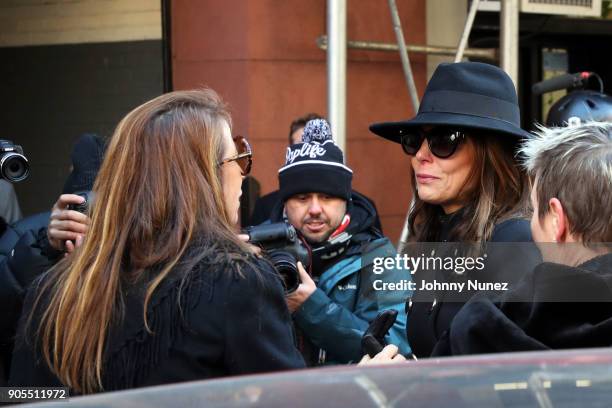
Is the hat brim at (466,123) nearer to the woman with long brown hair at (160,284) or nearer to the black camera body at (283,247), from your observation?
the black camera body at (283,247)

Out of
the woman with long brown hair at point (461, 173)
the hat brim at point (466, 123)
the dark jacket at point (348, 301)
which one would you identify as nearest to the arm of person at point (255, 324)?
the woman with long brown hair at point (461, 173)

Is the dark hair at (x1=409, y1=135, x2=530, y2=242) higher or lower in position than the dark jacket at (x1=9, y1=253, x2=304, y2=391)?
higher

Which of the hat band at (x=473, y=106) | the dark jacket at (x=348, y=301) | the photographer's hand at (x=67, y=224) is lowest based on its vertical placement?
the dark jacket at (x=348, y=301)

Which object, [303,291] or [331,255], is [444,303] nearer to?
[303,291]

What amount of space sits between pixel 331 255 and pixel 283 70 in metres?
3.02

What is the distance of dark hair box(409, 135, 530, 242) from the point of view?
2.66m

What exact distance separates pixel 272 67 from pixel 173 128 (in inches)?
167

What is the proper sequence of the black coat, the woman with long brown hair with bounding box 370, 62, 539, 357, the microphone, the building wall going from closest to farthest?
the woman with long brown hair with bounding box 370, 62, 539, 357 < the black coat < the microphone < the building wall

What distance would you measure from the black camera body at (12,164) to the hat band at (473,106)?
1235 millimetres

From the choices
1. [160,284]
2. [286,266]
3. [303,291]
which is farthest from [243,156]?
[303,291]

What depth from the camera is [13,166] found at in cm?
317

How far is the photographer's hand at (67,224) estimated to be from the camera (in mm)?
2754

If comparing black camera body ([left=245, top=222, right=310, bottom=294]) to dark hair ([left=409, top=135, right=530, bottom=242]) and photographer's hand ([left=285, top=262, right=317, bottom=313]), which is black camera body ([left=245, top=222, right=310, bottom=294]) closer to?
photographer's hand ([left=285, top=262, right=317, bottom=313])

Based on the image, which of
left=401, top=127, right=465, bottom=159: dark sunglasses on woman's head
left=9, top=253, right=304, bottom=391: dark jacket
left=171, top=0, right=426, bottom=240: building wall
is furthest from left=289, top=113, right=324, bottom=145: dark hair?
left=9, top=253, right=304, bottom=391: dark jacket
